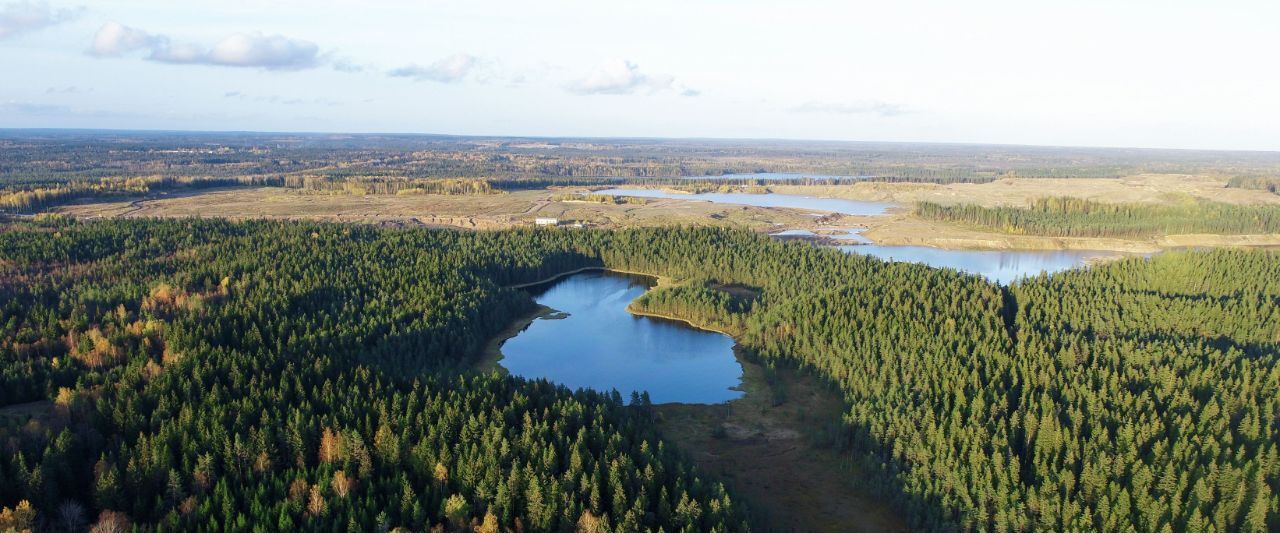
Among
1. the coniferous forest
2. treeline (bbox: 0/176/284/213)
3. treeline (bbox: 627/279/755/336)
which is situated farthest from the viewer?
treeline (bbox: 0/176/284/213)

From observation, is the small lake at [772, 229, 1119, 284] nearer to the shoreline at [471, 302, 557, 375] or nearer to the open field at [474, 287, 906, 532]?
the shoreline at [471, 302, 557, 375]

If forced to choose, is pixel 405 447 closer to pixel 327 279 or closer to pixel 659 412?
pixel 659 412

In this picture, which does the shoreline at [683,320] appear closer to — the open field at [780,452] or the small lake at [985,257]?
the open field at [780,452]

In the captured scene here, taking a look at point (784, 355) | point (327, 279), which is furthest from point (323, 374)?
point (784, 355)

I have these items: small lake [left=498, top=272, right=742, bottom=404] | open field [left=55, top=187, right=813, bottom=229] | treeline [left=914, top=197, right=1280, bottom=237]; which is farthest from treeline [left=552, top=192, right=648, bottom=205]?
small lake [left=498, top=272, right=742, bottom=404]

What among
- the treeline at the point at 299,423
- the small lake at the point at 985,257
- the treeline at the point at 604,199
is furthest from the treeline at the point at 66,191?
the small lake at the point at 985,257

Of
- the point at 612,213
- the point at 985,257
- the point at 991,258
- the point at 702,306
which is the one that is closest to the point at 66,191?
the point at 612,213
